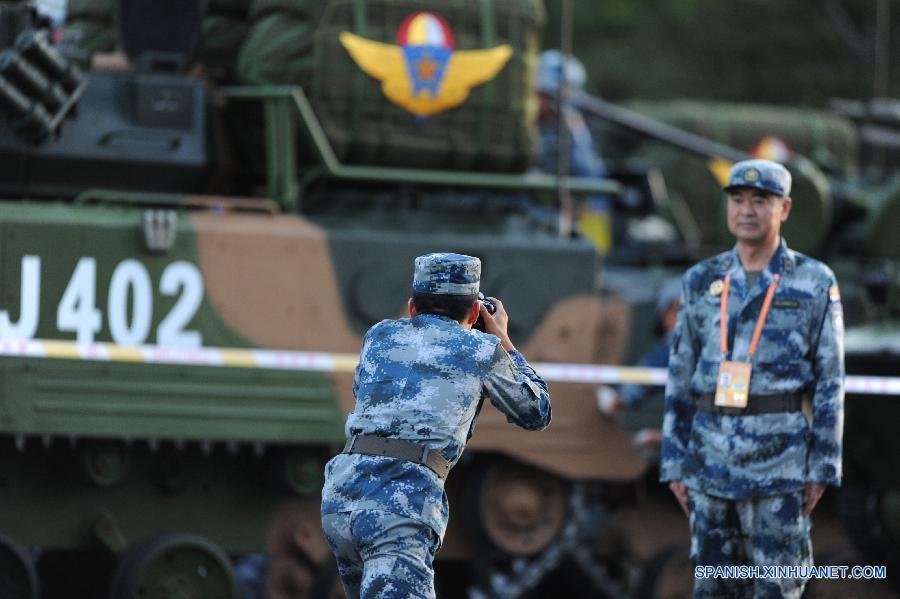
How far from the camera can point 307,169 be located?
10.7 meters

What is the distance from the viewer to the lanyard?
7.55 m

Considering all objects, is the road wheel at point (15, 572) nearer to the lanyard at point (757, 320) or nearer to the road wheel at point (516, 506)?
the road wheel at point (516, 506)

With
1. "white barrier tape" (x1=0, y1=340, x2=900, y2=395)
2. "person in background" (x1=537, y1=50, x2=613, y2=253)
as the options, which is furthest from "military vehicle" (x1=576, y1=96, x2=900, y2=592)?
"person in background" (x1=537, y1=50, x2=613, y2=253)

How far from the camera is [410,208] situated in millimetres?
10758

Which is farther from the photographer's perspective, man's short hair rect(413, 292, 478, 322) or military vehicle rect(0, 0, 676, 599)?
military vehicle rect(0, 0, 676, 599)

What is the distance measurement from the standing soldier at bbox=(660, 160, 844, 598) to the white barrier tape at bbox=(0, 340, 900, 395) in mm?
2697

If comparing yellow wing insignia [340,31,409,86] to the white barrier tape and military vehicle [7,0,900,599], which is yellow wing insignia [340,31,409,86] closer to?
military vehicle [7,0,900,599]

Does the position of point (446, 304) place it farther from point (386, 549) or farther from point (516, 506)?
point (516, 506)

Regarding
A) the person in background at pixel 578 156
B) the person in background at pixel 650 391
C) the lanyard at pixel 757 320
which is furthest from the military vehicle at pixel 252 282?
the lanyard at pixel 757 320

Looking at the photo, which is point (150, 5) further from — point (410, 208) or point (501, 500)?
point (501, 500)

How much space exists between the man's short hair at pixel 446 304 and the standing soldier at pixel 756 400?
4.28ft

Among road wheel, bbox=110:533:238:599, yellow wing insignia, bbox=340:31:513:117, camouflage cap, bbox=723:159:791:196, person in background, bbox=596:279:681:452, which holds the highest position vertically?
yellow wing insignia, bbox=340:31:513:117

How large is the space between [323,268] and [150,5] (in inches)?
66.7

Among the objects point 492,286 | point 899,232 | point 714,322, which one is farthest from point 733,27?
point 714,322
